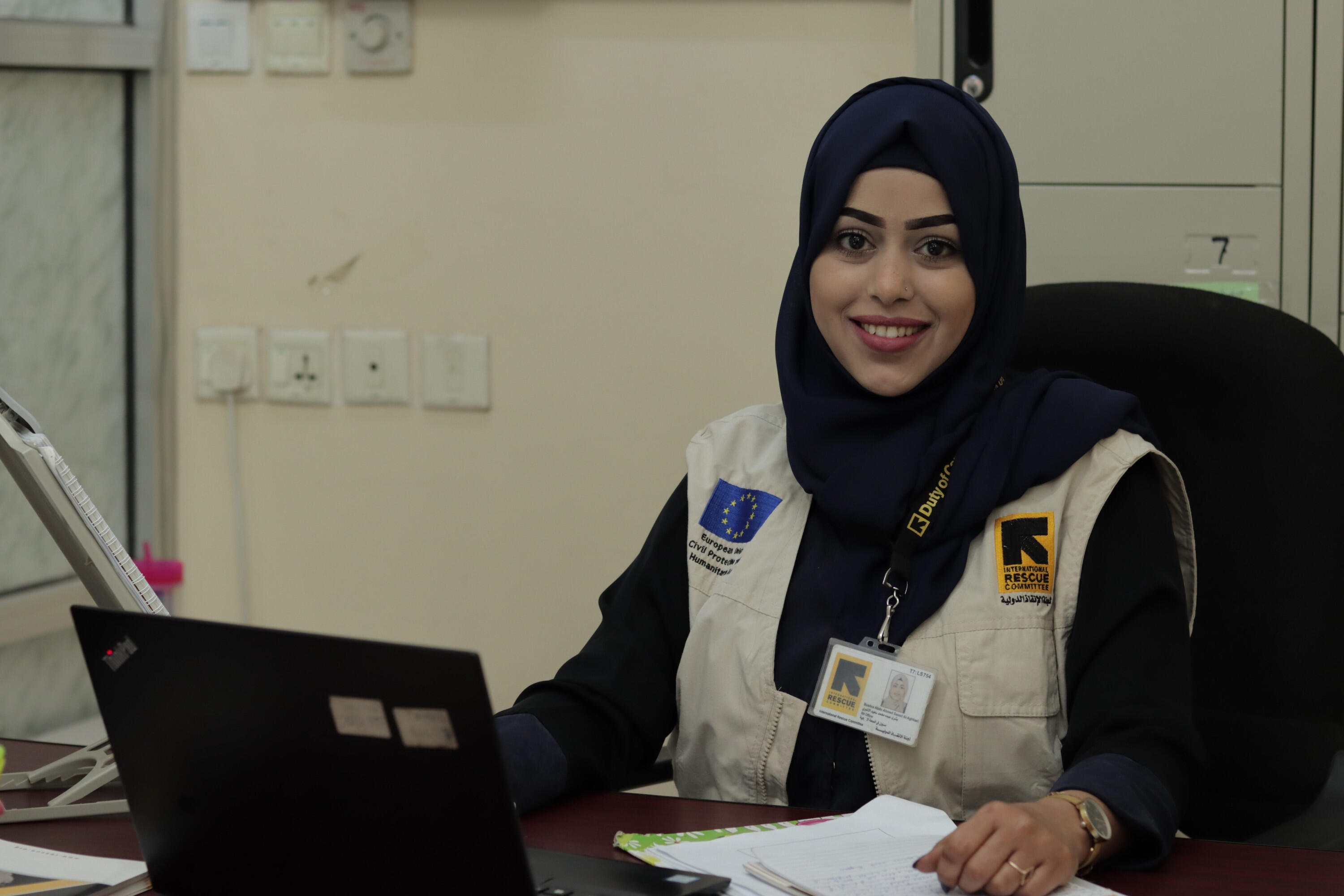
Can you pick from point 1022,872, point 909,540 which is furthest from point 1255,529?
point 1022,872

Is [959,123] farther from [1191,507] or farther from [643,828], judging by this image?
[643,828]

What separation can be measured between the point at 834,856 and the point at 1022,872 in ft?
0.42

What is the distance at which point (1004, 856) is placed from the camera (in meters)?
0.90

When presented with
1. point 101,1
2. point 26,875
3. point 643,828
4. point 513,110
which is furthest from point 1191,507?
point 101,1

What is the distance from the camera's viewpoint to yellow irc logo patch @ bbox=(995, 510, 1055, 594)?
1.27 meters

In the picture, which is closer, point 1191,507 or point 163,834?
point 163,834

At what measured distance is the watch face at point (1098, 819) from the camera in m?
0.97

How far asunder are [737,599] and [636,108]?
1.15m

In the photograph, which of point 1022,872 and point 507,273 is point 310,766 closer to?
point 1022,872

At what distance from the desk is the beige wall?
124cm

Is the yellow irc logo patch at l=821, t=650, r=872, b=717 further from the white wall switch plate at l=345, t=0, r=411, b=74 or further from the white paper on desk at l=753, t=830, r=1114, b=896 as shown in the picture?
the white wall switch plate at l=345, t=0, r=411, b=74

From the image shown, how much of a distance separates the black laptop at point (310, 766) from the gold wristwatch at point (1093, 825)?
10.9 inches

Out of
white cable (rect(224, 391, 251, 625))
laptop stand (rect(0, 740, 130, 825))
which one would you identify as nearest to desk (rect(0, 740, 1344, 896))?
laptop stand (rect(0, 740, 130, 825))

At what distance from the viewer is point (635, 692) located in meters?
1.37
